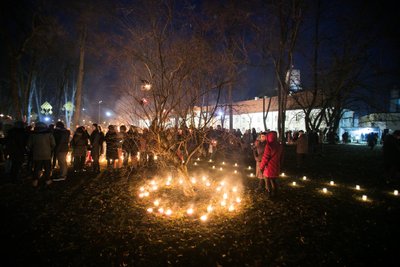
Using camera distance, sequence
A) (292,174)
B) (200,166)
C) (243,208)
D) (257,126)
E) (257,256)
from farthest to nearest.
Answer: (257,126) < (200,166) < (292,174) < (243,208) < (257,256)

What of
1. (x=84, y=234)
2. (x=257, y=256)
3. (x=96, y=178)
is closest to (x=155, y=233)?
(x=84, y=234)

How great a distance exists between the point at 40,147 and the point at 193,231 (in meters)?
5.21

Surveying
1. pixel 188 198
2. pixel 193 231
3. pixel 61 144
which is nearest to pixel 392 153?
pixel 188 198

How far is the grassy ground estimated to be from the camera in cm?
387

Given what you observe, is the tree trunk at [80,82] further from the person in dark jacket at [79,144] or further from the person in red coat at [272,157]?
the person in red coat at [272,157]

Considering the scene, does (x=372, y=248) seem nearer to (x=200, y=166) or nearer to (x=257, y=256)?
(x=257, y=256)

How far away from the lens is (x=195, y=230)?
191 inches

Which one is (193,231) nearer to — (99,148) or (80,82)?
(99,148)

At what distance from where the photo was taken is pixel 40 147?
7.17 m

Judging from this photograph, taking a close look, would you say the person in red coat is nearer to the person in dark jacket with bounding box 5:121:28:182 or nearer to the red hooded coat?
the red hooded coat

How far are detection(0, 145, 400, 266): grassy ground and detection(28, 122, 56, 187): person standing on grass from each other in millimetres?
552

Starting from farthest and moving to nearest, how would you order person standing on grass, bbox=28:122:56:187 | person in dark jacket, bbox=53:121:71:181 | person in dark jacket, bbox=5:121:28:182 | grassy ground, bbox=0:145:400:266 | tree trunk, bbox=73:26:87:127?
tree trunk, bbox=73:26:87:127 → person in dark jacket, bbox=53:121:71:181 → person in dark jacket, bbox=5:121:28:182 → person standing on grass, bbox=28:122:56:187 → grassy ground, bbox=0:145:400:266

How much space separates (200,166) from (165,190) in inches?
194

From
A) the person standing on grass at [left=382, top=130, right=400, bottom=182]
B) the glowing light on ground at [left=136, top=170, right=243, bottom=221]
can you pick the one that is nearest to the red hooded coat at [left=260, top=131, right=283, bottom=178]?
the glowing light on ground at [left=136, top=170, right=243, bottom=221]
